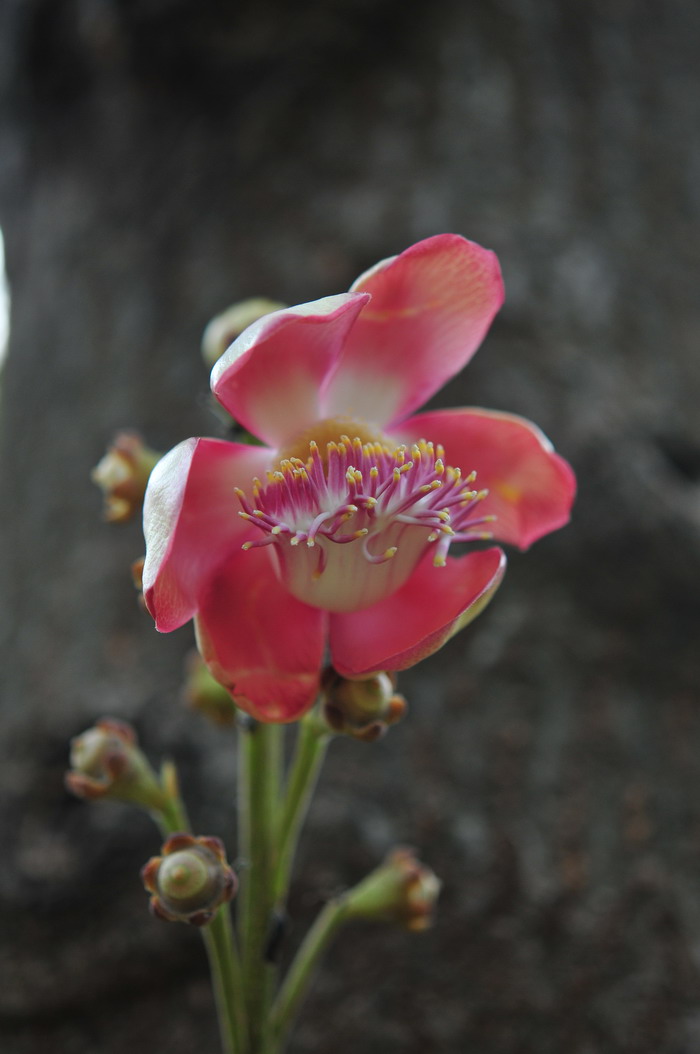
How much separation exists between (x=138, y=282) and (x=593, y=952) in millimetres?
1003

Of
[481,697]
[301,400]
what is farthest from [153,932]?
[301,400]

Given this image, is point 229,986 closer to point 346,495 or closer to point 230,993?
point 230,993

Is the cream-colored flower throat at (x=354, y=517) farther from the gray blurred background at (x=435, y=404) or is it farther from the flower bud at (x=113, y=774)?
the gray blurred background at (x=435, y=404)

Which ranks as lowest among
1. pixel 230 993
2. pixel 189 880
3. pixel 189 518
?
pixel 230 993

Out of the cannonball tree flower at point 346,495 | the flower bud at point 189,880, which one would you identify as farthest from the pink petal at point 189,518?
the flower bud at point 189,880

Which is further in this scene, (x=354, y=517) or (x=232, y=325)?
(x=232, y=325)

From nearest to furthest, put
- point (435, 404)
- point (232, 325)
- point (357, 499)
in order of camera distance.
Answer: point (357, 499), point (232, 325), point (435, 404)

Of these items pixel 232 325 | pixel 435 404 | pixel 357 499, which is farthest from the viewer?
pixel 435 404

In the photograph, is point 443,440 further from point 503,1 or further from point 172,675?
point 503,1

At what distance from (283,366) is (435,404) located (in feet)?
2.05

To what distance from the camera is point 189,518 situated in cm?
38

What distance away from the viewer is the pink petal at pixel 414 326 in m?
0.39

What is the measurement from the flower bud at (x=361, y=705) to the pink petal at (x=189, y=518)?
0.08 meters

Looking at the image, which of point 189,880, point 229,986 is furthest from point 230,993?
point 189,880
